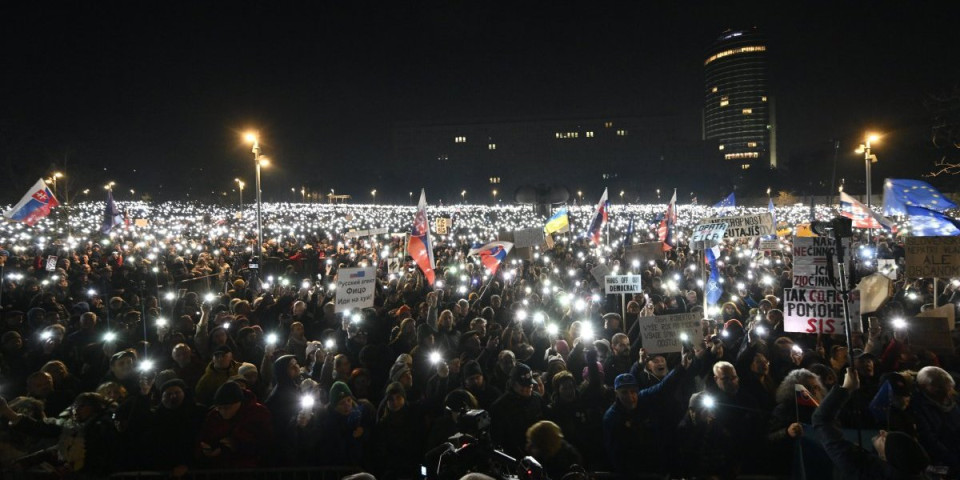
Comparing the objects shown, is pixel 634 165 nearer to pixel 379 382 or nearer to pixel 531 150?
pixel 531 150

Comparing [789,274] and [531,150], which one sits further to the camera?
[531,150]

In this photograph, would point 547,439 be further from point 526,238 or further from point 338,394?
point 526,238

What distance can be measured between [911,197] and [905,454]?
384 inches

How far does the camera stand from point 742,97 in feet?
550

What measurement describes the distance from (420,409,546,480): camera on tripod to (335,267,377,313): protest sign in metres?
5.41

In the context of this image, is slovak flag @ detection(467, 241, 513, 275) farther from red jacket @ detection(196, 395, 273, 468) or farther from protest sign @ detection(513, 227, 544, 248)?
red jacket @ detection(196, 395, 273, 468)

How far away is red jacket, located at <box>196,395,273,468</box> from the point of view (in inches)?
182

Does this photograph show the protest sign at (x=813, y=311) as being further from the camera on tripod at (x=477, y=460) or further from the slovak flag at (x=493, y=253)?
the slovak flag at (x=493, y=253)

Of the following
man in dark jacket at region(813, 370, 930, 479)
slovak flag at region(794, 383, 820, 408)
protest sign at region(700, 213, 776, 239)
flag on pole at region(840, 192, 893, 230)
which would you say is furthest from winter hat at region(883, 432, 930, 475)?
flag on pole at region(840, 192, 893, 230)

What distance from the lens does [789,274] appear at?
12570 millimetres

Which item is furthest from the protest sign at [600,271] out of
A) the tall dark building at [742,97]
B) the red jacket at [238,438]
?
the tall dark building at [742,97]

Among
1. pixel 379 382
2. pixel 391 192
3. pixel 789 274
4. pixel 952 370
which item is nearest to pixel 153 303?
pixel 379 382

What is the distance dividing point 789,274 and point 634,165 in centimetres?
8118

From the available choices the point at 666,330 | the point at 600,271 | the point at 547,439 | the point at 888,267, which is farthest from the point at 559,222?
the point at 547,439
